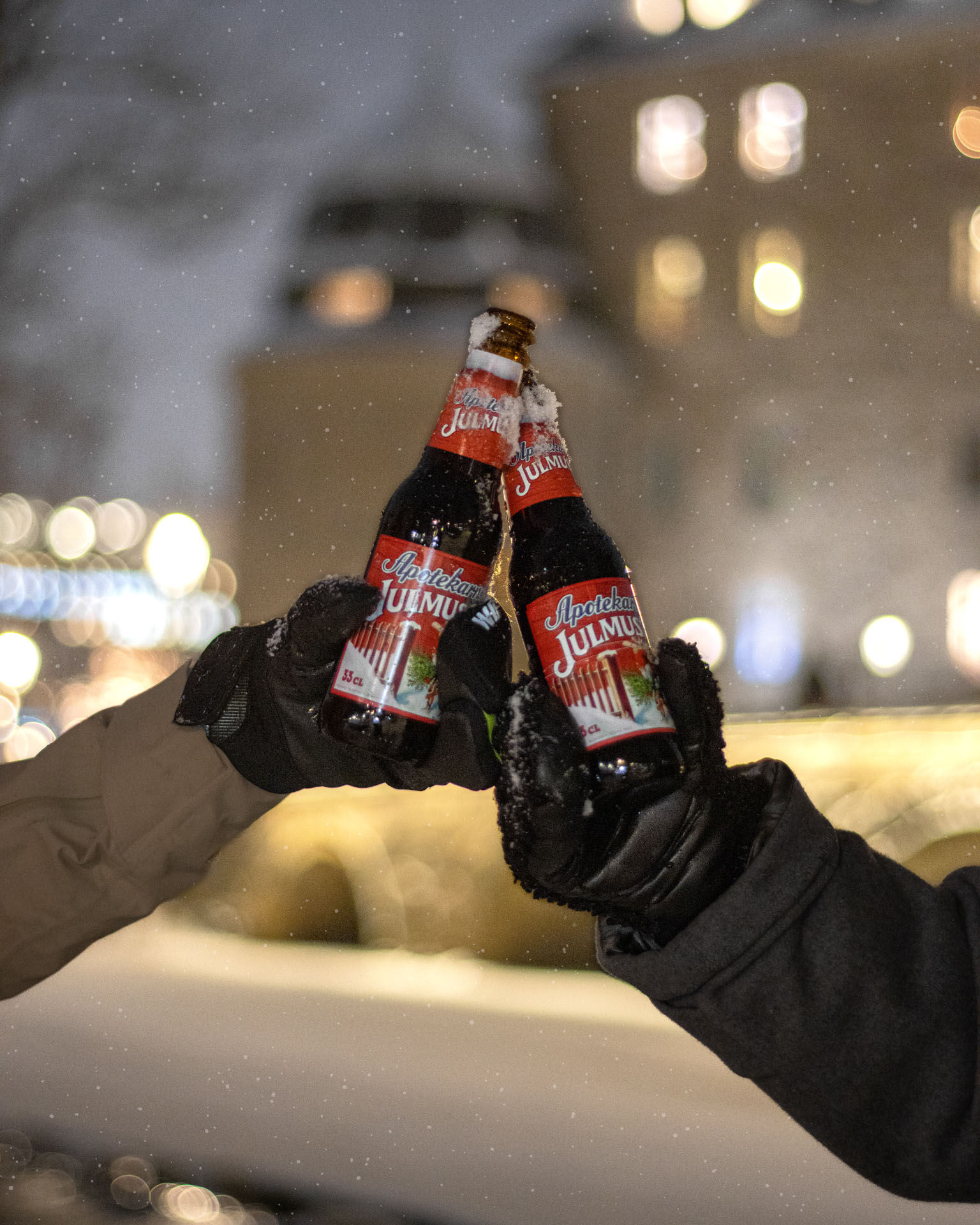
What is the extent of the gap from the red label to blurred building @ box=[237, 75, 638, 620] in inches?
140

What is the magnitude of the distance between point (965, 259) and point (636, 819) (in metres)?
9.85

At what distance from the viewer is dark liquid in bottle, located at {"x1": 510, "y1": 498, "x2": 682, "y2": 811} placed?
0.94m

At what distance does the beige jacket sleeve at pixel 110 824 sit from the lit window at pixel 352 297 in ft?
19.9

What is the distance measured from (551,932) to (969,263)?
8392 millimetres

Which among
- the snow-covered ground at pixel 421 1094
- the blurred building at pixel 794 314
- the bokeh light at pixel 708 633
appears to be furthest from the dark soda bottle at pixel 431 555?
the bokeh light at pixel 708 633

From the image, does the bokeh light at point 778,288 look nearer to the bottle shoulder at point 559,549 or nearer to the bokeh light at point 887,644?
the bokeh light at point 887,644

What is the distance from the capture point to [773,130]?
33.0ft

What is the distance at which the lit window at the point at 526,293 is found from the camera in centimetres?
512

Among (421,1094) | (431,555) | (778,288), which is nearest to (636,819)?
(431,555)

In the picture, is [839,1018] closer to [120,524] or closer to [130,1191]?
[130,1191]

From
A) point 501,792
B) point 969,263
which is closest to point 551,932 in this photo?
point 501,792

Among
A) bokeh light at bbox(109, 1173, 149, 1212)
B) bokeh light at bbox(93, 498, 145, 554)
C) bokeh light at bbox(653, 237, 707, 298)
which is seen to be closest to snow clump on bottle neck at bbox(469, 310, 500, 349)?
bokeh light at bbox(109, 1173, 149, 1212)

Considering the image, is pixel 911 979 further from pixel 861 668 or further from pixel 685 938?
pixel 861 668

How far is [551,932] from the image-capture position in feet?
→ 9.71
